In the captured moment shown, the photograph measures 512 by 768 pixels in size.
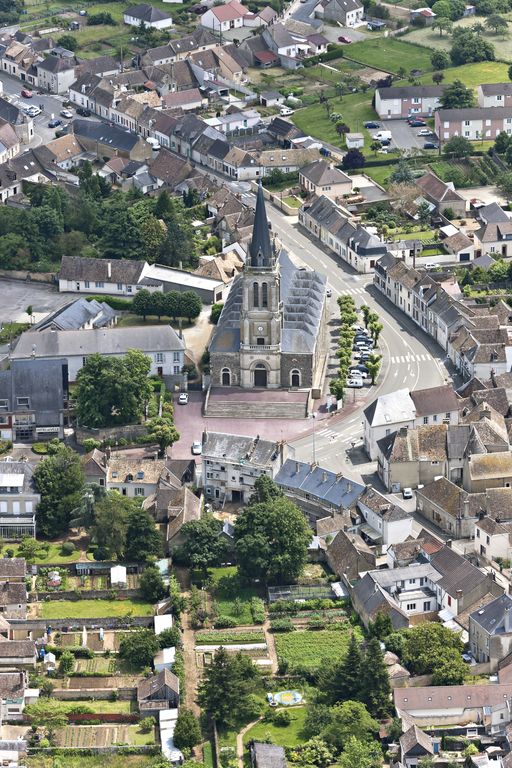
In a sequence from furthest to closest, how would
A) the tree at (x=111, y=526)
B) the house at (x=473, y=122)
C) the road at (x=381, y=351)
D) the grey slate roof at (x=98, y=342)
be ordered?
the house at (x=473, y=122), the grey slate roof at (x=98, y=342), the road at (x=381, y=351), the tree at (x=111, y=526)

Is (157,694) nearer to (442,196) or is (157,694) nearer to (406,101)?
(442,196)

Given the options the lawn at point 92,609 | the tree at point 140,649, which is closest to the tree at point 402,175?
the lawn at point 92,609

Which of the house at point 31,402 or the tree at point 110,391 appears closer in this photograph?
the tree at point 110,391

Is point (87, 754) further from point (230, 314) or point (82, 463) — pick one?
point (230, 314)

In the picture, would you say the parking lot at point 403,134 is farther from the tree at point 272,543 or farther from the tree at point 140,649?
the tree at point 140,649

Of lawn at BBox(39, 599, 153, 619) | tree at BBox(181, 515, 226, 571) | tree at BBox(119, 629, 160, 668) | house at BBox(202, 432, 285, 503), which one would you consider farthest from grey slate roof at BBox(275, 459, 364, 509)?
tree at BBox(119, 629, 160, 668)

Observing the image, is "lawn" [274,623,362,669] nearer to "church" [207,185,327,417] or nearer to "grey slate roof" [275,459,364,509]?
"grey slate roof" [275,459,364,509]

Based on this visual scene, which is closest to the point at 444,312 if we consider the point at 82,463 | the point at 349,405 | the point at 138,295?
the point at 349,405
